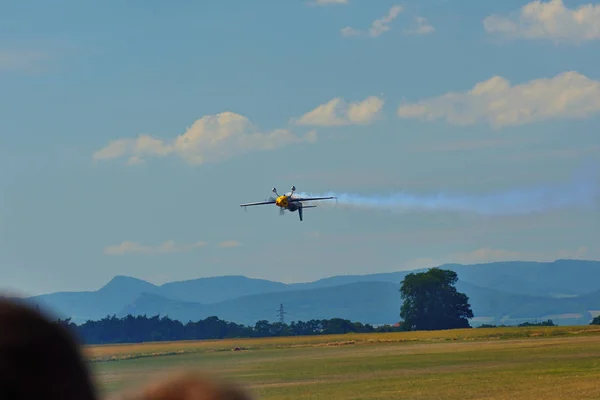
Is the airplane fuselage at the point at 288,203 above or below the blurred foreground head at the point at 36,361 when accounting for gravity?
above

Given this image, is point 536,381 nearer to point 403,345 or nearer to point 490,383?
point 490,383

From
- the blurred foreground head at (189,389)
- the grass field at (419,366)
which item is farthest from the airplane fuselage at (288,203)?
the blurred foreground head at (189,389)

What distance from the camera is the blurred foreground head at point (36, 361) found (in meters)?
1.82

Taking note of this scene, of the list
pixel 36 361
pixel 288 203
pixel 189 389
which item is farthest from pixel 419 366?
pixel 36 361

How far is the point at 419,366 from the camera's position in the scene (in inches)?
3654

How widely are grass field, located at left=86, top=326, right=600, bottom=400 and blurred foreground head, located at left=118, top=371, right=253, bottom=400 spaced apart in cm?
2430

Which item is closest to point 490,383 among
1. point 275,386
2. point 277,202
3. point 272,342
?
point 275,386

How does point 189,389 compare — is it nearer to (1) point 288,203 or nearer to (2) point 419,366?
(1) point 288,203

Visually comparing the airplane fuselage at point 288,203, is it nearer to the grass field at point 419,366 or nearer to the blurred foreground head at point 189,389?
the grass field at point 419,366

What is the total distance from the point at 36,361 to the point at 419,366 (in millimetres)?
92272

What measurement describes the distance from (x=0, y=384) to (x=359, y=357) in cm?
11138

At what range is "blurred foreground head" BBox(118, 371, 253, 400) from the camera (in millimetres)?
1998

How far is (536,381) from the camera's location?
6794 cm

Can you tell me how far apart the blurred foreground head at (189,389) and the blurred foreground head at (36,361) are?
0.14 m
